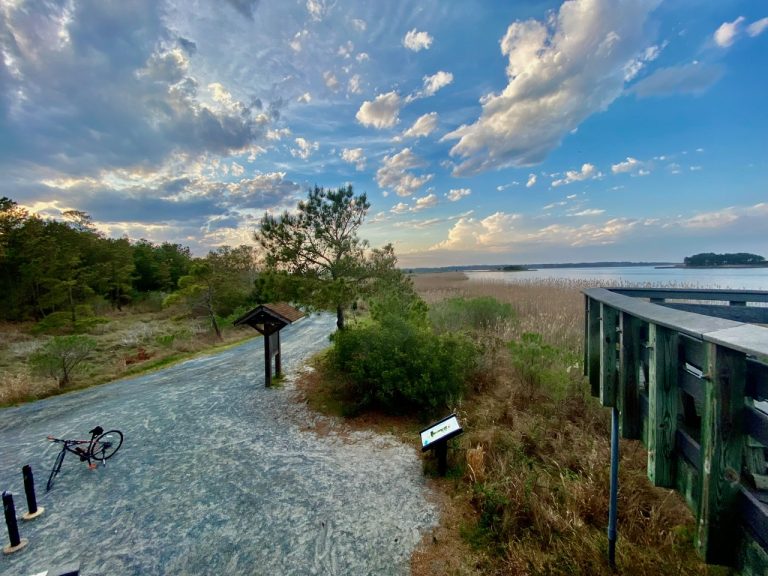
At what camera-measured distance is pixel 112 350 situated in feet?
48.6

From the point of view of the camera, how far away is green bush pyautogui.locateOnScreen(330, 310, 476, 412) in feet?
22.3

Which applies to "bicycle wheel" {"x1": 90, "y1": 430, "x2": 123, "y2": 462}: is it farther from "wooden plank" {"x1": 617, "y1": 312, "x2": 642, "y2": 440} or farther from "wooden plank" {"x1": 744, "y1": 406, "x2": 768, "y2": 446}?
"wooden plank" {"x1": 744, "y1": 406, "x2": 768, "y2": 446}

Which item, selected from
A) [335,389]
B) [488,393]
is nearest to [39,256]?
[335,389]

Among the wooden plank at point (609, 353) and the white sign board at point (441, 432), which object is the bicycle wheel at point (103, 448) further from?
the wooden plank at point (609, 353)

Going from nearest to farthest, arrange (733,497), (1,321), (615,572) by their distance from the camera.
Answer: (733,497), (615,572), (1,321)

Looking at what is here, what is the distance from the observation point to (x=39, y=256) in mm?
21016

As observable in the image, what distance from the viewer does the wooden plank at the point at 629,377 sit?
2375 mm

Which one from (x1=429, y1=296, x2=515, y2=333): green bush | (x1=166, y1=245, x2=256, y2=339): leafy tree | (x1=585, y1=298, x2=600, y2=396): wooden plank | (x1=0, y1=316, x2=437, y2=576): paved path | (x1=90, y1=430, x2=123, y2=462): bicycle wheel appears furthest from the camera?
(x1=166, y1=245, x2=256, y2=339): leafy tree

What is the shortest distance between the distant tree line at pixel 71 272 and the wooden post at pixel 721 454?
18421 mm

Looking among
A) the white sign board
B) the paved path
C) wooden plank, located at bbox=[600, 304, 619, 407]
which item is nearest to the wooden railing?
A: wooden plank, located at bbox=[600, 304, 619, 407]

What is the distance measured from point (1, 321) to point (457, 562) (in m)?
29.1

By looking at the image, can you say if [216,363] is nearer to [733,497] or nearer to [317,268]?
[317,268]

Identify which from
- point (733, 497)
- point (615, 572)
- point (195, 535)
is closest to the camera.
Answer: point (733, 497)

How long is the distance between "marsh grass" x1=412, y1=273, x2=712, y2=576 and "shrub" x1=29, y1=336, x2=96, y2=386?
11701 millimetres
